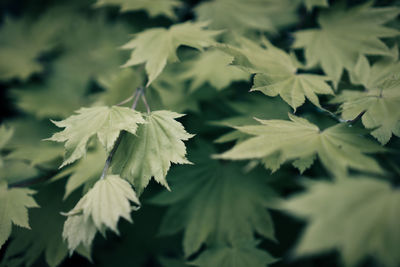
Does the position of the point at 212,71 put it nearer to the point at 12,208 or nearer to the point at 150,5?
the point at 150,5

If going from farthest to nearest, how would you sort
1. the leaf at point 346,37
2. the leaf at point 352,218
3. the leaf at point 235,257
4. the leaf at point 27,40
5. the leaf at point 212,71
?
the leaf at point 27,40
the leaf at point 212,71
the leaf at point 346,37
the leaf at point 235,257
the leaf at point 352,218

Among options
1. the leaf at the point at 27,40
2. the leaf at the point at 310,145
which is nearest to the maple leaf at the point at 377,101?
the leaf at the point at 310,145

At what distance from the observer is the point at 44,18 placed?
2865 millimetres

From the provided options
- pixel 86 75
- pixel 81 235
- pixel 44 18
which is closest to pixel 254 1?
pixel 86 75

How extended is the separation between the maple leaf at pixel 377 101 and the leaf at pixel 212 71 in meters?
0.63

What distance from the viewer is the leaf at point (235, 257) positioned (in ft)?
4.72

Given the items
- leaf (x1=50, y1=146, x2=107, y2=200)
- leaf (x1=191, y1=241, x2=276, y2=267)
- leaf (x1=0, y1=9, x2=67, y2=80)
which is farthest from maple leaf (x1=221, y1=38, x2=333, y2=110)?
leaf (x1=0, y1=9, x2=67, y2=80)

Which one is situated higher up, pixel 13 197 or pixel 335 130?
pixel 335 130

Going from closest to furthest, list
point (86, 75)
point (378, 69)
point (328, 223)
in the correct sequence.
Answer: point (328, 223) < point (378, 69) < point (86, 75)

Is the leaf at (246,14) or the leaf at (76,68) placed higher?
the leaf at (246,14)

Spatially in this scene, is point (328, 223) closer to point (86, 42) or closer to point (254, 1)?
point (254, 1)

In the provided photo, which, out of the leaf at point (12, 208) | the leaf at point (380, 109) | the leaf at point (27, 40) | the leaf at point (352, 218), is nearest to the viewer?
the leaf at point (352, 218)

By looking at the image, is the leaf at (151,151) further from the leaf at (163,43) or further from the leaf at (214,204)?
the leaf at (214,204)

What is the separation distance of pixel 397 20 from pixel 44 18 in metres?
3.21
